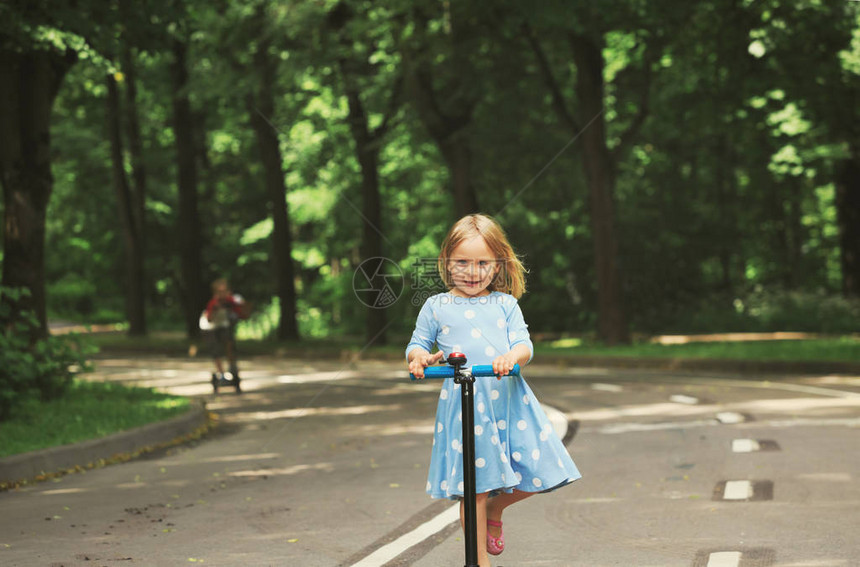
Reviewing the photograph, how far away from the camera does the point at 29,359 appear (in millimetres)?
11000

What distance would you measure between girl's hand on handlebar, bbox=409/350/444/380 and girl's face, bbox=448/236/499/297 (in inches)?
14.1

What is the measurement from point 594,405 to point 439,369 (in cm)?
970

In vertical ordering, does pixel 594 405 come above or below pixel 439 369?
below

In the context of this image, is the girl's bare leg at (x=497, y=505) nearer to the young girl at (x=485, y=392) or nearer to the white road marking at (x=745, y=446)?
the young girl at (x=485, y=392)

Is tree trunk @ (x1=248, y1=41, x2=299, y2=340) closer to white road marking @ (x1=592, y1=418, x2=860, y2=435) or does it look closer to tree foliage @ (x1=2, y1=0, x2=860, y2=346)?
tree foliage @ (x1=2, y1=0, x2=860, y2=346)

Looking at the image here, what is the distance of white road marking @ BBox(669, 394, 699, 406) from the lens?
547 inches

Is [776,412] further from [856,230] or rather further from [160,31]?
[856,230]

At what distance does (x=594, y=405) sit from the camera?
13922 mm

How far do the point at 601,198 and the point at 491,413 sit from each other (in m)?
19.5

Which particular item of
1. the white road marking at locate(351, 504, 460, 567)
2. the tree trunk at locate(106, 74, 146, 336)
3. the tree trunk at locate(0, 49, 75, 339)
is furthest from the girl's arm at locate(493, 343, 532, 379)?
the tree trunk at locate(106, 74, 146, 336)

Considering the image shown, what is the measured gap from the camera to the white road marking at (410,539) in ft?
19.0

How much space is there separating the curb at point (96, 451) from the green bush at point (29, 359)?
125cm

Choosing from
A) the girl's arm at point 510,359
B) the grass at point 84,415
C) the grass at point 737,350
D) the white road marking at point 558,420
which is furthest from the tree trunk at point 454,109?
the girl's arm at point 510,359

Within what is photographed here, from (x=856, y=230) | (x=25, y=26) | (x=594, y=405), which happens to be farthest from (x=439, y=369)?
(x=856, y=230)
